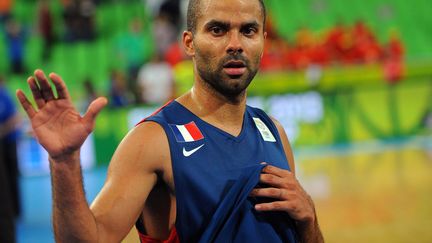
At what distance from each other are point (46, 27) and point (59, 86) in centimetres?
1681

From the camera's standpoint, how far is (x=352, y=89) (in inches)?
626

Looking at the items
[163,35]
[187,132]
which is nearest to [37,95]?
[187,132]

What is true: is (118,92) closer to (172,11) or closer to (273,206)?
(172,11)

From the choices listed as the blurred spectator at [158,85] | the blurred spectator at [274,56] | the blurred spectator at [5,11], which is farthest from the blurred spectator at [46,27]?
the blurred spectator at [274,56]

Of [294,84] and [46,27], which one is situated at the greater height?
[46,27]

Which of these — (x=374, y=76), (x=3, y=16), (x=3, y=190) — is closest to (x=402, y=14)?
(x=374, y=76)

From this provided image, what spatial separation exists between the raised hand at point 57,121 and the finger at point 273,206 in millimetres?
690

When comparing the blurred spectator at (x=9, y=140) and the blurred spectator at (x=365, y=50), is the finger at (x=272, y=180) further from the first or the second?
the blurred spectator at (x=365, y=50)

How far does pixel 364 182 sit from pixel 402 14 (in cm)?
1123

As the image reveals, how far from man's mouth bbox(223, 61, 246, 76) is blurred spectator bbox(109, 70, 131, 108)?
12.5 meters

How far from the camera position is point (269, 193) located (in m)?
2.59

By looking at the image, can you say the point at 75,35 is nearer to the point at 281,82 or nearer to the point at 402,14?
the point at 281,82

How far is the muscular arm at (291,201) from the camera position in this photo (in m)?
2.59

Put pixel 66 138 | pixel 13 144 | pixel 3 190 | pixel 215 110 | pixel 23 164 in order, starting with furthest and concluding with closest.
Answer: pixel 23 164
pixel 13 144
pixel 3 190
pixel 215 110
pixel 66 138
